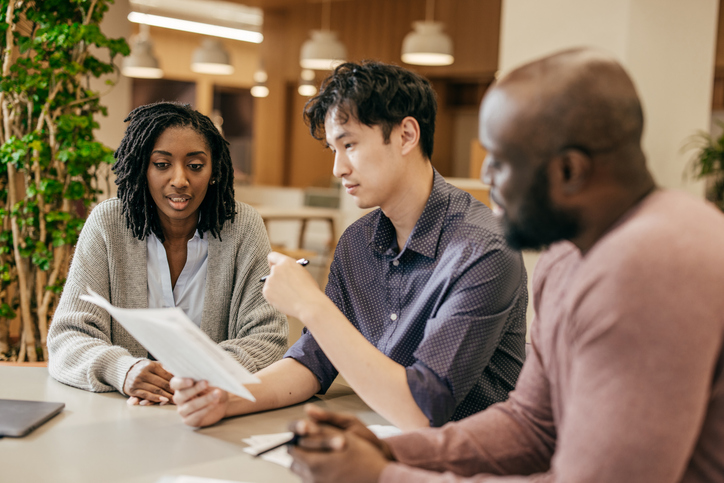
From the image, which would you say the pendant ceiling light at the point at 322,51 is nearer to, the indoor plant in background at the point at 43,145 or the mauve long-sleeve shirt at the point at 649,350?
the indoor plant in background at the point at 43,145

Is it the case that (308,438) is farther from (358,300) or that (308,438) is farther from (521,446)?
(358,300)

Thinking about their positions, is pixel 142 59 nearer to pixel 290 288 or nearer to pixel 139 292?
pixel 139 292

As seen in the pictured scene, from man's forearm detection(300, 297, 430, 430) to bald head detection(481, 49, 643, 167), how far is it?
1.70ft

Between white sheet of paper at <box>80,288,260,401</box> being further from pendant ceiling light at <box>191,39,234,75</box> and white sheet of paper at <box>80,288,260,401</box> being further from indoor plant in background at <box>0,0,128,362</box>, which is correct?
pendant ceiling light at <box>191,39,234,75</box>

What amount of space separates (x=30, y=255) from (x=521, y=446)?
2.08 metres

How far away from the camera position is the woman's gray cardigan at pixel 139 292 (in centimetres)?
147

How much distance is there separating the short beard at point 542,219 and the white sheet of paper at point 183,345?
48 centimetres

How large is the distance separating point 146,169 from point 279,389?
724 millimetres

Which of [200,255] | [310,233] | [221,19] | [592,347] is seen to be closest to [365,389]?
[592,347]

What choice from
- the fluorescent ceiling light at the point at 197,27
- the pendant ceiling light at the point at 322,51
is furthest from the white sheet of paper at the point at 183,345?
the fluorescent ceiling light at the point at 197,27

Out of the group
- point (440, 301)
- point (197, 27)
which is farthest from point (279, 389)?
point (197, 27)

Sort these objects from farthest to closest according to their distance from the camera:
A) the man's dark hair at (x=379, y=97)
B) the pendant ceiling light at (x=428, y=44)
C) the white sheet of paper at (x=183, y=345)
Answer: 1. the pendant ceiling light at (x=428, y=44)
2. the man's dark hair at (x=379, y=97)
3. the white sheet of paper at (x=183, y=345)

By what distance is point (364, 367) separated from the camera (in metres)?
1.09

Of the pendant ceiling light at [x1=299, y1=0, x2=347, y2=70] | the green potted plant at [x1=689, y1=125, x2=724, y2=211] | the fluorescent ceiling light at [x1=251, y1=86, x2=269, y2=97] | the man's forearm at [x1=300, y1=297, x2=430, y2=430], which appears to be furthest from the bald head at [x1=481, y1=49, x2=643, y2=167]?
the fluorescent ceiling light at [x1=251, y1=86, x2=269, y2=97]
